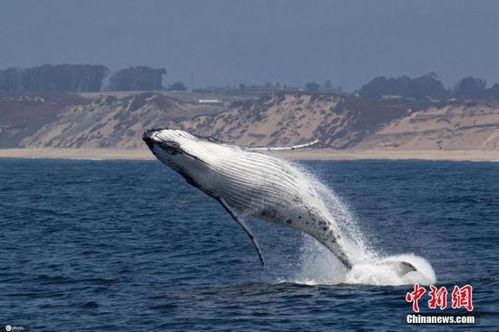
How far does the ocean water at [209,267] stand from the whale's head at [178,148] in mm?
3987

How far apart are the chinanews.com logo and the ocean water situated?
25 centimetres

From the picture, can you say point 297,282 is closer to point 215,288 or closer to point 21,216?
point 215,288

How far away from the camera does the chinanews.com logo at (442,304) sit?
26109mm

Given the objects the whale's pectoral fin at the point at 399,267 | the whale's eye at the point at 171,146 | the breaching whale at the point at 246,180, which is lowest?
the whale's pectoral fin at the point at 399,267

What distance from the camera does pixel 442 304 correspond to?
27.6 meters

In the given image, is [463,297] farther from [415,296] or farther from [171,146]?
[171,146]

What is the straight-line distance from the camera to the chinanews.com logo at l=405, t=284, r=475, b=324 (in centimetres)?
2611

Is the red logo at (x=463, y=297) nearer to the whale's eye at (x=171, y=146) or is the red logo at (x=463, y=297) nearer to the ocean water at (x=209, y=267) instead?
the ocean water at (x=209, y=267)

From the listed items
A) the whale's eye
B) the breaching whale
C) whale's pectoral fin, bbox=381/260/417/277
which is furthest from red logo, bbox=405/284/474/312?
the whale's eye

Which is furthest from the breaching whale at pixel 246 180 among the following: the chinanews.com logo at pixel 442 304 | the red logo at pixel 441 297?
the chinanews.com logo at pixel 442 304

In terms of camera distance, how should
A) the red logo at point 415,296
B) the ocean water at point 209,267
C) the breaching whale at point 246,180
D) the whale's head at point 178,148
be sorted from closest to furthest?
the whale's head at point 178,148 → the breaching whale at point 246,180 → the ocean water at point 209,267 → the red logo at point 415,296

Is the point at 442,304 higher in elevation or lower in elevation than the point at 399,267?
lower

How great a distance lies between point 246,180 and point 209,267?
10.6m

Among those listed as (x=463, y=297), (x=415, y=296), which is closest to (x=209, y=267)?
(x=415, y=296)
